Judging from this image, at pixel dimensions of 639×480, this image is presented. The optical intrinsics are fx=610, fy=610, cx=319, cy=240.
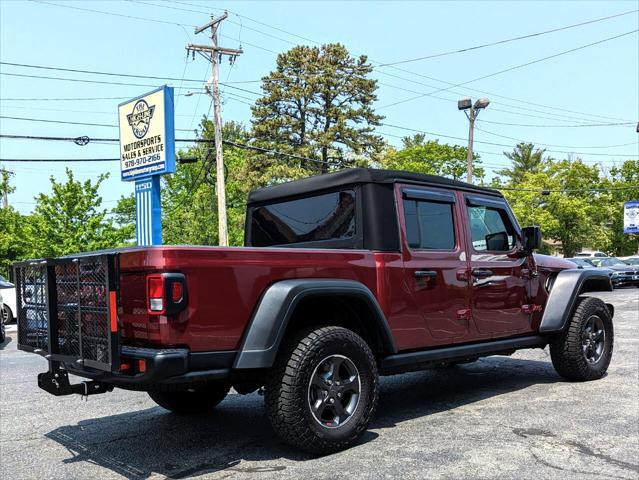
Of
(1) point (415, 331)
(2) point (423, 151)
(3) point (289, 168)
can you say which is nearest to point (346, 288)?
(1) point (415, 331)

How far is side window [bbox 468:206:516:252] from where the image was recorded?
5566 mm

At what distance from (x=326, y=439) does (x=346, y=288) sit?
1.00m

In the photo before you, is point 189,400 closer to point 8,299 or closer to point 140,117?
point 8,299

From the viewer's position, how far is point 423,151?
5456cm

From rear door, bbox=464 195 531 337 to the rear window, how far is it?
4.04 ft

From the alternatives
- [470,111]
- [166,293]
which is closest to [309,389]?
[166,293]

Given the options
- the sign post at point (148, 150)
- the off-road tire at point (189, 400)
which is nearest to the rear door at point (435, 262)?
the off-road tire at point (189, 400)

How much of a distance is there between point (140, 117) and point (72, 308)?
15051 mm

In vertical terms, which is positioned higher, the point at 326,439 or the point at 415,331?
the point at 415,331

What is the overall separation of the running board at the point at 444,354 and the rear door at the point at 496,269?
0.35ft

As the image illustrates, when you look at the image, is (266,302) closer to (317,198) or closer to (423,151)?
(317,198)

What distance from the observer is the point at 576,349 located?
20.2ft

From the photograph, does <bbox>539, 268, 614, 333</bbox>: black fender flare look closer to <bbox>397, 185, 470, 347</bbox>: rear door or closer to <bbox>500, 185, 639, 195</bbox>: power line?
<bbox>397, 185, 470, 347</bbox>: rear door

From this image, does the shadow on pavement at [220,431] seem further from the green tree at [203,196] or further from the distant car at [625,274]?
the green tree at [203,196]
